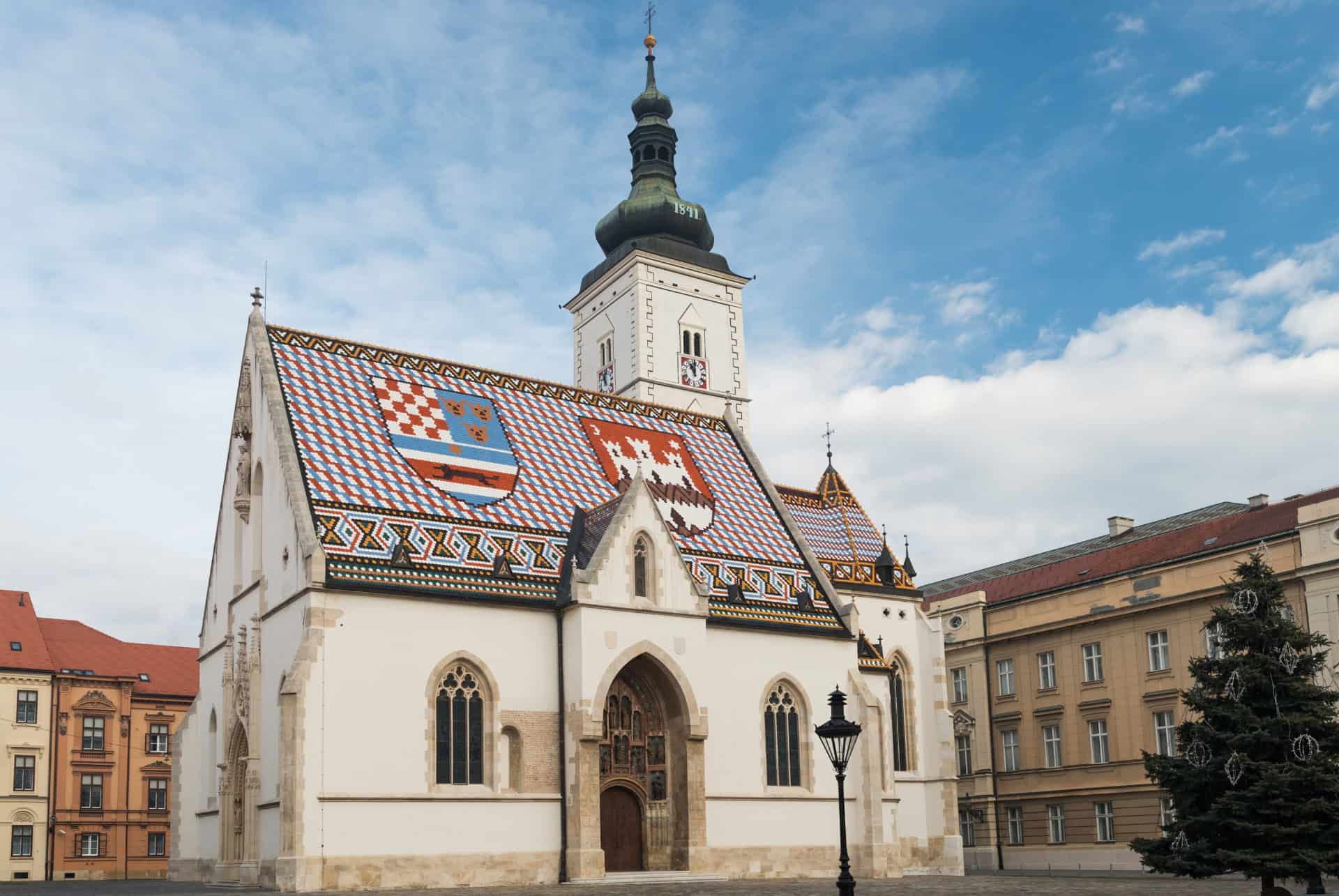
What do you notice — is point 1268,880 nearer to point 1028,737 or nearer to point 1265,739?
point 1265,739

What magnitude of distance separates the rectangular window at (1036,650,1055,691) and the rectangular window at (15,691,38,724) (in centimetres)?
3527

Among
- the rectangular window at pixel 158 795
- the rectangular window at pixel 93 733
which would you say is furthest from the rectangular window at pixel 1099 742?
the rectangular window at pixel 93 733

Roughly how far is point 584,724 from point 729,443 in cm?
1294

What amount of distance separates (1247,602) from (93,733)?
42.8 meters

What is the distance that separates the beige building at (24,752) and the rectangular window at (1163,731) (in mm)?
37638

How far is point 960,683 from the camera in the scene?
48.5 meters

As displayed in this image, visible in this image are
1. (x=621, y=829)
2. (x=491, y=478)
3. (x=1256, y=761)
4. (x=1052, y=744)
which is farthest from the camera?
(x=1052, y=744)

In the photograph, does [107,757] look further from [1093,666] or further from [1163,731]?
[1163,731]

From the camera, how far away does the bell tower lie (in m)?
56.7

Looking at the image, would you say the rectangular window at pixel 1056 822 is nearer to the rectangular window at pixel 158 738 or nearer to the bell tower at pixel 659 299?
the bell tower at pixel 659 299

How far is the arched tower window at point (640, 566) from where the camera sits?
3020 cm

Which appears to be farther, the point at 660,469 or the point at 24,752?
the point at 24,752

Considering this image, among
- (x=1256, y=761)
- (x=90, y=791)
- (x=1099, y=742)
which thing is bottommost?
(x=90, y=791)

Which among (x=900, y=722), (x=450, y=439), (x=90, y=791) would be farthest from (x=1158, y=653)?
(x=90, y=791)
